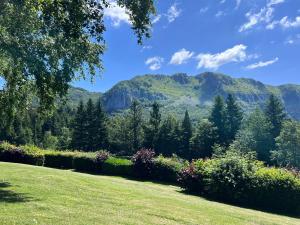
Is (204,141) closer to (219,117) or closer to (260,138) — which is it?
(260,138)

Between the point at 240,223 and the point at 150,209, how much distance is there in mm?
2899

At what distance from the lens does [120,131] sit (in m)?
105

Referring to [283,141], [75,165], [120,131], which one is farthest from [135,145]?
[75,165]

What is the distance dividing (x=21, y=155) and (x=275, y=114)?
235 ft

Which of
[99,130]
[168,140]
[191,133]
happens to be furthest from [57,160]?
[191,133]

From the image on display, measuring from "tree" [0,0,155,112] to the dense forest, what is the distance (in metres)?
61.5

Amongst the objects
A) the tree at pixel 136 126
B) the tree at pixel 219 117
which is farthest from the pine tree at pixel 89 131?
the tree at pixel 219 117

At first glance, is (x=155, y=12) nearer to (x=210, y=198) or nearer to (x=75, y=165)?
(x=210, y=198)

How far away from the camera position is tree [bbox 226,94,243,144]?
99606 mm

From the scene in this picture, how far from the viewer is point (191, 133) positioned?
94.9m

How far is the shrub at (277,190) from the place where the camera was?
20125 millimetres

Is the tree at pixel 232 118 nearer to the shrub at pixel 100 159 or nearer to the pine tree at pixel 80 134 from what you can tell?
the pine tree at pixel 80 134

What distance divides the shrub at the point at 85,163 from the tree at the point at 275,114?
216 ft

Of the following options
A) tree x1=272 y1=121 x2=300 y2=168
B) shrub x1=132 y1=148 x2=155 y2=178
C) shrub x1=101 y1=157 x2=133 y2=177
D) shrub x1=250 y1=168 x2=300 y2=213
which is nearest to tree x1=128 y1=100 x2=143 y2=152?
tree x1=272 y1=121 x2=300 y2=168
